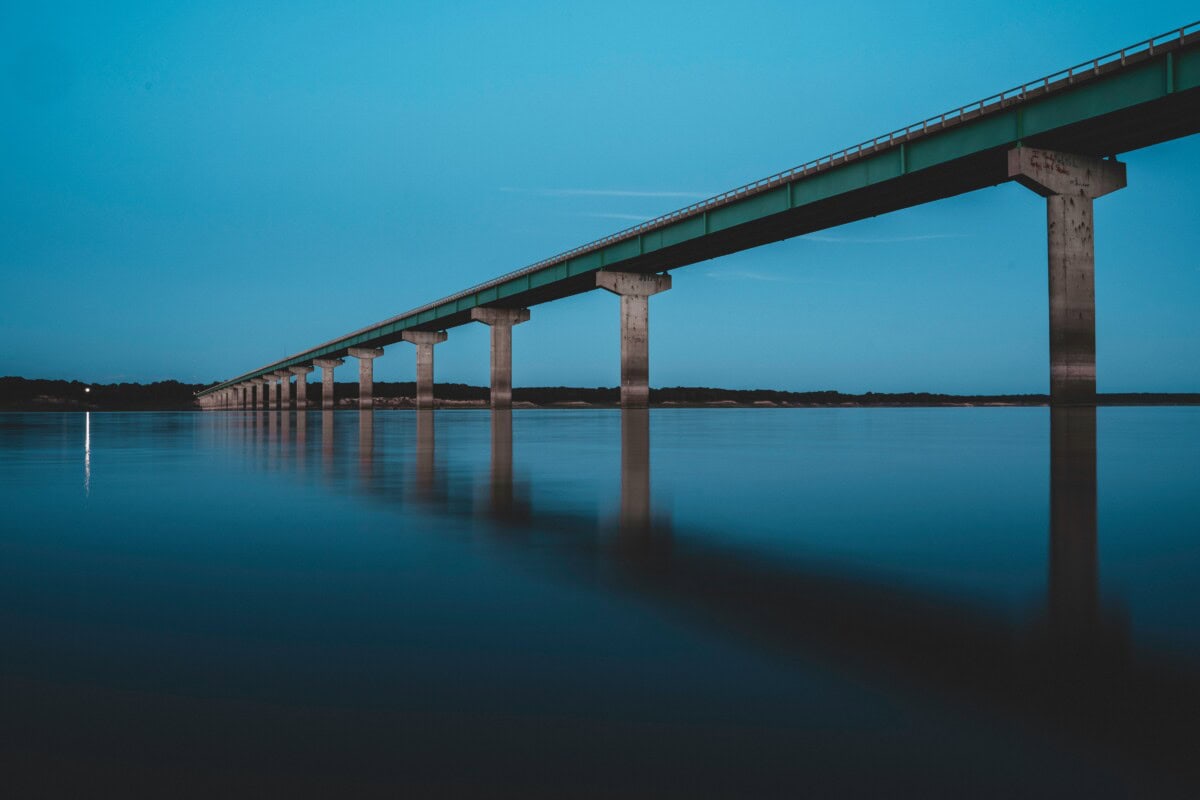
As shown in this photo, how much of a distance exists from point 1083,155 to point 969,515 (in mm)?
33715

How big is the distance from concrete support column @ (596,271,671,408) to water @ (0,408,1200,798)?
2072 inches

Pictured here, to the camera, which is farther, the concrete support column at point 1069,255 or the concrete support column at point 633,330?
the concrete support column at point 633,330

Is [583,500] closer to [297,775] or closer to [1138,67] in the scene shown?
[297,775]

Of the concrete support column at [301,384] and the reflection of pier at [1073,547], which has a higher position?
the concrete support column at [301,384]

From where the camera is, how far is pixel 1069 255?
107 ft

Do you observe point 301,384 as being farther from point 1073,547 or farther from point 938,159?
point 1073,547

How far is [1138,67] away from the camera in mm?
29250

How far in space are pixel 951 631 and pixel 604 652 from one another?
160 centimetres

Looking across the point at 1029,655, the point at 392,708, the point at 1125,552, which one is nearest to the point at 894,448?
the point at 1125,552

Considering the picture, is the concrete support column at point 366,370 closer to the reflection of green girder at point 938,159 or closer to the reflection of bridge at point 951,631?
the reflection of green girder at point 938,159

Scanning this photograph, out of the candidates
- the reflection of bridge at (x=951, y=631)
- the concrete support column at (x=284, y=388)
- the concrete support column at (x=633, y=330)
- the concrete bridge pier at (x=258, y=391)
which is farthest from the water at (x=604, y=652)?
the concrete bridge pier at (x=258, y=391)

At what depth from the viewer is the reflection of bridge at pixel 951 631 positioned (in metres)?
2.56

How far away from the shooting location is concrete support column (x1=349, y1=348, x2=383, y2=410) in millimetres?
109312

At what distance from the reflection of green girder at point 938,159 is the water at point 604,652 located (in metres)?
28.8
